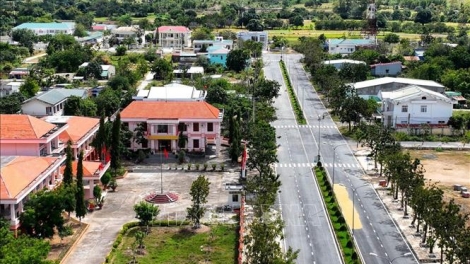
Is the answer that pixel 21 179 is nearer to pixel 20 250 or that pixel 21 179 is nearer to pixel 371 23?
pixel 20 250

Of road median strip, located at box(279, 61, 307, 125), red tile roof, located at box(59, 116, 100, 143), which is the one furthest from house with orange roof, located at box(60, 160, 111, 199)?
road median strip, located at box(279, 61, 307, 125)

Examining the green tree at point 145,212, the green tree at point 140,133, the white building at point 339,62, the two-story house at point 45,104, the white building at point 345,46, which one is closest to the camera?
the green tree at point 145,212

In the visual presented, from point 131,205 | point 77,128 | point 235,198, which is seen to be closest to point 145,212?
point 131,205

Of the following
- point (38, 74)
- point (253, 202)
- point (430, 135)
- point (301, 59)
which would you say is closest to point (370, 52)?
point (301, 59)

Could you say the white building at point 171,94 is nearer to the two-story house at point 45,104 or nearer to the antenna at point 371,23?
the two-story house at point 45,104

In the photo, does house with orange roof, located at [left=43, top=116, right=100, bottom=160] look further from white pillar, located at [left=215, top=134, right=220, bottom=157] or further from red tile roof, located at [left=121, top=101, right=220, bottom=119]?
white pillar, located at [left=215, top=134, right=220, bottom=157]

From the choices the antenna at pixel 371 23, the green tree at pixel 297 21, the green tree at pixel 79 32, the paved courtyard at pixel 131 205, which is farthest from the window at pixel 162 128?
the green tree at pixel 297 21
